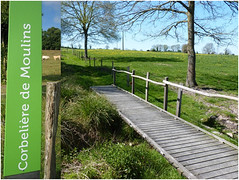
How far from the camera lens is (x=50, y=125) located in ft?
7.64

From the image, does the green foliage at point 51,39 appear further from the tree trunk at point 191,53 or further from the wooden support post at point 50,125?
the tree trunk at point 191,53

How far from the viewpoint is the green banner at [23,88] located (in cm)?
198

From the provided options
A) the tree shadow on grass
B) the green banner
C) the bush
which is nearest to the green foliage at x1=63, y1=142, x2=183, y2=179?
the bush

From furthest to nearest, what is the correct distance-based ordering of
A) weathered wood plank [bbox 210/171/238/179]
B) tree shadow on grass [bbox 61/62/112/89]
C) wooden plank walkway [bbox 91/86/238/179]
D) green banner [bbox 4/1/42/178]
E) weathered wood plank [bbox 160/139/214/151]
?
1. tree shadow on grass [bbox 61/62/112/89]
2. weathered wood plank [bbox 160/139/214/151]
3. wooden plank walkway [bbox 91/86/238/179]
4. weathered wood plank [bbox 210/171/238/179]
5. green banner [bbox 4/1/42/178]

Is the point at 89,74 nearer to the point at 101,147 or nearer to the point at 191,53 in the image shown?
the point at 191,53

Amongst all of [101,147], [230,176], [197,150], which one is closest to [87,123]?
[101,147]

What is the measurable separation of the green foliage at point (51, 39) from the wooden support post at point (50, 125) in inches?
15.5

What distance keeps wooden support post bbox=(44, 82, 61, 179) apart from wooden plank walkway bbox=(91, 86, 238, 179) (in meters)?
2.03

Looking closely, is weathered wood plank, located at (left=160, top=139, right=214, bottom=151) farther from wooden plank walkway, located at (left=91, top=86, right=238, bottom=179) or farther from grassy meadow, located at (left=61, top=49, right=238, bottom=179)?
grassy meadow, located at (left=61, top=49, right=238, bottom=179)

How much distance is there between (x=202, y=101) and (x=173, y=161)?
222 inches

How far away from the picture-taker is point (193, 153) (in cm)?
385

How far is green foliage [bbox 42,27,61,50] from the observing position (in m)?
2.20

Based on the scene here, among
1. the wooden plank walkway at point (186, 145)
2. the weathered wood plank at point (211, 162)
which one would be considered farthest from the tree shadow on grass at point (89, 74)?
the weathered wood plank at point (211, 162)

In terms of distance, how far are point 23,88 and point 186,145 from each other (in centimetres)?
324
